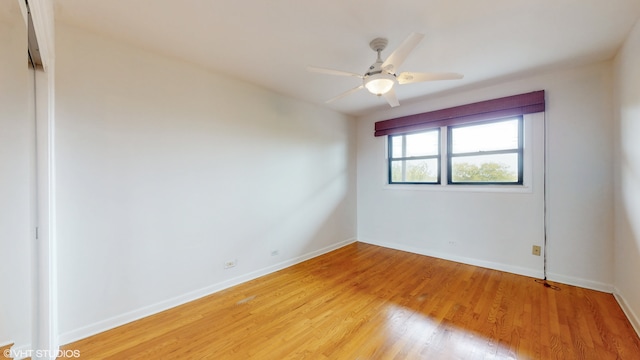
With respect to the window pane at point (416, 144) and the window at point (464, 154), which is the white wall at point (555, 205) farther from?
the window pane at point (416, 144)

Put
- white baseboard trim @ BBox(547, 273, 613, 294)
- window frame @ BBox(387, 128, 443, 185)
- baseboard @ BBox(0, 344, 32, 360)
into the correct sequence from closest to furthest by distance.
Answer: baseboard @ BBox(0, 344, 32, 360) < white baseboard trim @ BBox(547, 273, 613, 294) < window frame @ BBox(387, 128, 443, 185)

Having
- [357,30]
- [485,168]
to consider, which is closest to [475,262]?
[485,168]

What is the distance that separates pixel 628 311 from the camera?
2059mm

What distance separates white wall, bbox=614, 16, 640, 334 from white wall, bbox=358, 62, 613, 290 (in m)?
0.16

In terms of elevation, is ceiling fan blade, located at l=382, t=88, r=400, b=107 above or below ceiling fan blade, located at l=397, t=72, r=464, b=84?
below

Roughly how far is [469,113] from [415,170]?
3.75 ft

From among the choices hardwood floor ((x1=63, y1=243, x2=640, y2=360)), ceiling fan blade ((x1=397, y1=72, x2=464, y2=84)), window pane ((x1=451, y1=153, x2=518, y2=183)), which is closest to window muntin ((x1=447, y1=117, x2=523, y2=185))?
window pane ((x1=451, y1=153, x2=518, y2=183))

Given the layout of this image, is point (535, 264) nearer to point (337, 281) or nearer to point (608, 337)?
point (608, 337)

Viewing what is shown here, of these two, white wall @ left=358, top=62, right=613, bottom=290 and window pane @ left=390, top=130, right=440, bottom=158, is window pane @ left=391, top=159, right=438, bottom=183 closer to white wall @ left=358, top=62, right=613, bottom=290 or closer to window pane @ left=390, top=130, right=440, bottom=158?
window pane @ left=390, top=130, right=440, bottom=158

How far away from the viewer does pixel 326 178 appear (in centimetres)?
406

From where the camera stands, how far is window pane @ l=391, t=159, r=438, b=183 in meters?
3.81

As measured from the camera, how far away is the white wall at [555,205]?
2.55 metres

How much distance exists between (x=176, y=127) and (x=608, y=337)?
13.2ft

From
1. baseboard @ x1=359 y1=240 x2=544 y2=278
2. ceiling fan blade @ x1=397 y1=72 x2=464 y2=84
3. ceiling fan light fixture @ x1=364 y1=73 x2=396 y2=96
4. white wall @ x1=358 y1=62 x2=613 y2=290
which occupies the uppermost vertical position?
ceiling fan blade @ x1=397 y1=72 x2=464 y2=84
